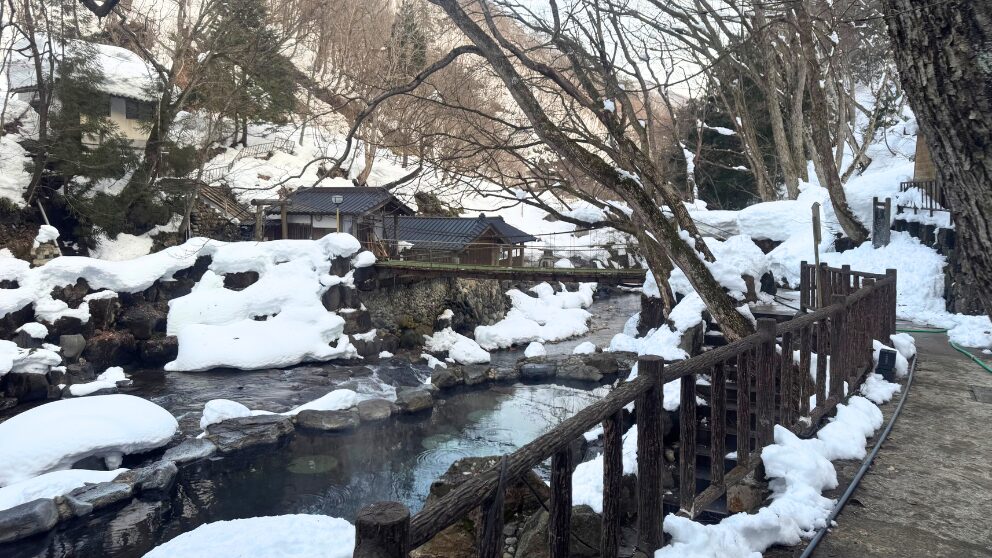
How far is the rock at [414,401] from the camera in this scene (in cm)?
1476

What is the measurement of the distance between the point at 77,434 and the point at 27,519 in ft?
7.97

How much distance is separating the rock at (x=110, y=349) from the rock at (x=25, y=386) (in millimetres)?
1979

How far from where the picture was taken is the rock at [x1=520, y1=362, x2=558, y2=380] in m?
18.3

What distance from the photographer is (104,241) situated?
21797 millimetres

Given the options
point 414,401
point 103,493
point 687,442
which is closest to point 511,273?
point 414,401

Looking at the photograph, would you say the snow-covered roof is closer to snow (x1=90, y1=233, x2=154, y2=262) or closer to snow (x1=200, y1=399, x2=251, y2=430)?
snow (x1=90, y1=233, x2=154, y2=262)

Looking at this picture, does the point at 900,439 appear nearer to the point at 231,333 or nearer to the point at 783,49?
the point at 783,49

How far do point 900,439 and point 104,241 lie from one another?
23923 mm

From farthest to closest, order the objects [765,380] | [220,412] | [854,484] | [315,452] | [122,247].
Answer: [122,247]
[220,412]
[315,452]
[854,484]
[765,380]

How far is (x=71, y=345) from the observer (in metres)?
16.0

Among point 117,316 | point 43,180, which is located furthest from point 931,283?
point 43,180

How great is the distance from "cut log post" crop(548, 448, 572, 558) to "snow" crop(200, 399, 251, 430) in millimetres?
12159

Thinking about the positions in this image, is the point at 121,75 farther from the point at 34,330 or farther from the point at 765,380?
the point at 765,380

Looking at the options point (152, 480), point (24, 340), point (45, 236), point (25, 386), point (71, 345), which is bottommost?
point (152, 480)
